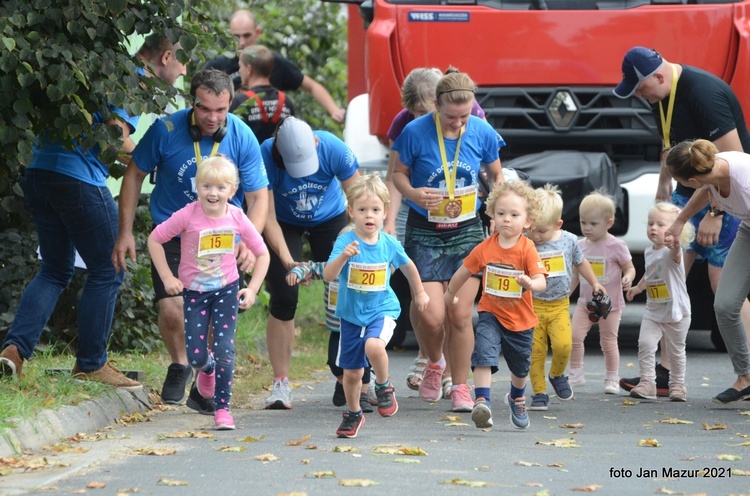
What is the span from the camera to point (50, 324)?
9430 millimetres

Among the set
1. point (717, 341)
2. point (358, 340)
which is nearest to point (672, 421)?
point (358, 340)

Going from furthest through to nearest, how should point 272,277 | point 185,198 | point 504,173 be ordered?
point 504,173
point 272,277
point 185,198

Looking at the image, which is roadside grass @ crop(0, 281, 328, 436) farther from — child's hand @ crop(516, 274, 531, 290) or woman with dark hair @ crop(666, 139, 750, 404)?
woman with dark hair @ crop(666, 139, 750, 404)

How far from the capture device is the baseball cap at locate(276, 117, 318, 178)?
764 centimetres

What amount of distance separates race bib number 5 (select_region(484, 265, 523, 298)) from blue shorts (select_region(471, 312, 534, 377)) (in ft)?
0.49

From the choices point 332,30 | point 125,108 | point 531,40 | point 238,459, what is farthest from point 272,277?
point 332,30

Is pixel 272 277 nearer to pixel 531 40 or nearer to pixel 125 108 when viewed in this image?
pixel 125 108

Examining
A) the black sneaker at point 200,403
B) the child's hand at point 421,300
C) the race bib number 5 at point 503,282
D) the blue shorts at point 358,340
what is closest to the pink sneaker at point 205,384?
the black sneaker at point 200,403

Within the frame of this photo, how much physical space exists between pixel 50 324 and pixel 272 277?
2239 millimetres

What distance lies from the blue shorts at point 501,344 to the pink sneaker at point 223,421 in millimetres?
1276

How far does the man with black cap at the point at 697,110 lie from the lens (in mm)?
8078

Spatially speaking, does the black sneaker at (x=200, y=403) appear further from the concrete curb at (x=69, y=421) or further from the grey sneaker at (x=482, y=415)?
the grey sneaker at (x=482, y=415)

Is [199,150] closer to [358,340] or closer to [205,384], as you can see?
[205,384]

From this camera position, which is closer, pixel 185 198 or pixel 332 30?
pixel 185 198
